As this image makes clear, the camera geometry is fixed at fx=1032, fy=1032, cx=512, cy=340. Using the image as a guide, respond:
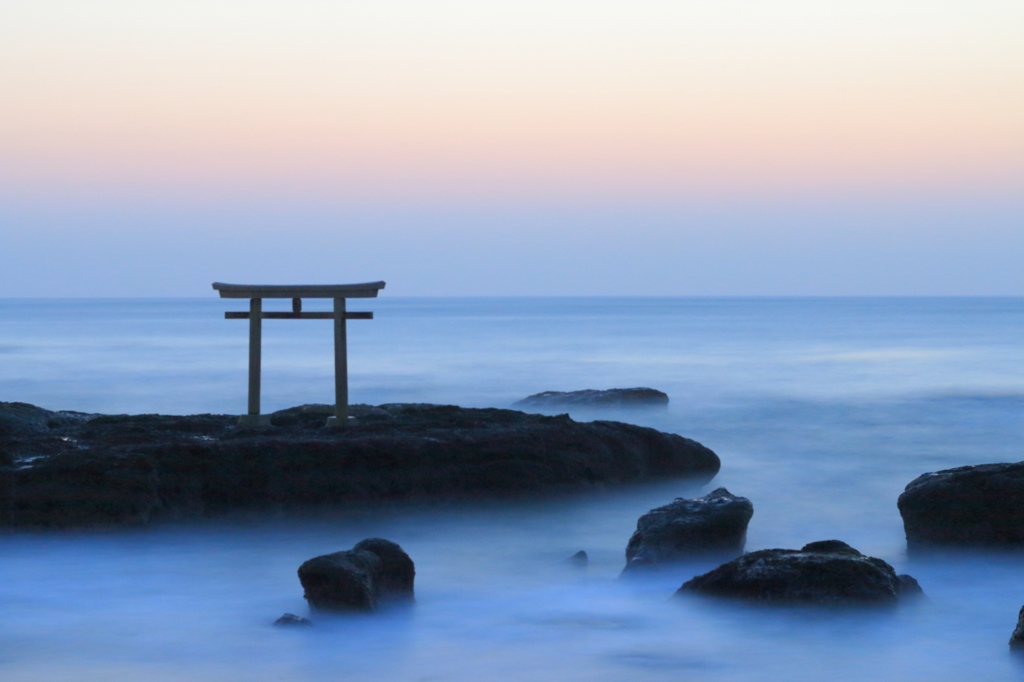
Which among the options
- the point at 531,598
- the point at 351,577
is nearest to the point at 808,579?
the point at 531,598

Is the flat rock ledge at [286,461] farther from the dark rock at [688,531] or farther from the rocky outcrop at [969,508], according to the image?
the rocky outcrop at [969,508]

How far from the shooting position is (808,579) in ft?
23.9

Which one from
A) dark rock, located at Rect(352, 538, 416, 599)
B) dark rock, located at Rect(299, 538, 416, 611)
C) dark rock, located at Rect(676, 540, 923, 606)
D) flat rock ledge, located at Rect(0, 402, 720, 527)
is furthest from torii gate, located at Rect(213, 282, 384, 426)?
dark rock, located at Rect(676, 540, 923, 606)

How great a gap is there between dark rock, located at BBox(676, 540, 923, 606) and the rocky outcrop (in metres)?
1.80

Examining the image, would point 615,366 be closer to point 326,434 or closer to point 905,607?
point 326,434

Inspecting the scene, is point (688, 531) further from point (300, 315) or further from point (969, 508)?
point (300, 315)

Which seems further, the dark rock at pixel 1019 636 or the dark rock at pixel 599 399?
the dark rock at pixel 599 399

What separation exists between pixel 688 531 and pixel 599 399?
11.9m

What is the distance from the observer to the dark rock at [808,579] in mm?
7266

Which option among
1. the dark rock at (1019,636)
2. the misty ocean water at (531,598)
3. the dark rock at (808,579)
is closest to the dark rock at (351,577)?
the misty ocean water at (531,598)

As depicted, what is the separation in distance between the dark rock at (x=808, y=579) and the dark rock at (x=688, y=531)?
2.97 feet

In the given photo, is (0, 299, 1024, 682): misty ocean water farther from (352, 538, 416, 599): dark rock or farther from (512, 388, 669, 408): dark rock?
(512, 388, 669, 408): dark rock

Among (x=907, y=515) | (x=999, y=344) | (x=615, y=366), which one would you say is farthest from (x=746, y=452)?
(x=999, y=344)

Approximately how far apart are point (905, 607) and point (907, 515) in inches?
87.3
